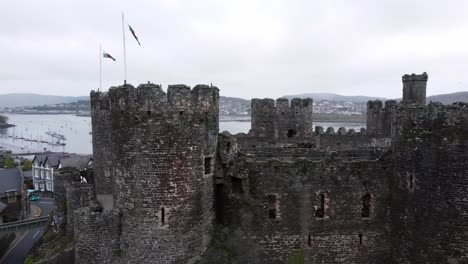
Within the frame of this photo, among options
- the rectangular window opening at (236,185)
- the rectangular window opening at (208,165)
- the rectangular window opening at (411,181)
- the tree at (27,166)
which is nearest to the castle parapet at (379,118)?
the rectangular window opening at (411,181)

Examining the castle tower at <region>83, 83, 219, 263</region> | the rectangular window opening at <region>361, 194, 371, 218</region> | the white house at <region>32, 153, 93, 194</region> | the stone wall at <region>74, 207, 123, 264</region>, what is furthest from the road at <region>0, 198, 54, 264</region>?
the rectangular window opening at <region>361, 194, 371, 218</region>

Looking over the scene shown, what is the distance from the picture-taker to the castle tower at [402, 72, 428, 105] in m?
27.5

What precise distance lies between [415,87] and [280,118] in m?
8.64

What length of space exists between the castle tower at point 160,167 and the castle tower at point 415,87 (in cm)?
1580

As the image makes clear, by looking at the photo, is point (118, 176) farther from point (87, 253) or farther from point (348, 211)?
point (348, 211)

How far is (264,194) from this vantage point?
60.4 feet

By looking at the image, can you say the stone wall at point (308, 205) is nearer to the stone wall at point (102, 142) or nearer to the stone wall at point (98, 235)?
the stone wall at point (98, 235)

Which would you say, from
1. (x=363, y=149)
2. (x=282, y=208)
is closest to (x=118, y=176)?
(x=282, y=208)

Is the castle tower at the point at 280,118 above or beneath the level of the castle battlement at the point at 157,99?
beneath

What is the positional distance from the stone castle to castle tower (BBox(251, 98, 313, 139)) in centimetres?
933

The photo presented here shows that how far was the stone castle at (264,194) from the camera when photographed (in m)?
15.7

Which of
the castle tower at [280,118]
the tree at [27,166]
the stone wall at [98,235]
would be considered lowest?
the tree at [27,166]

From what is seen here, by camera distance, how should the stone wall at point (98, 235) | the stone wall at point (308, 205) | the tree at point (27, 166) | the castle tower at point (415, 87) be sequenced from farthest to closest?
the tree at point (27, 166)
the castle tower at point (415, 87)
the stone wall at point (308, 205)
the stone wall at point (98, 235)

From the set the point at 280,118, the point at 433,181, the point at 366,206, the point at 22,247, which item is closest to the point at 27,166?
the point at 22,247
